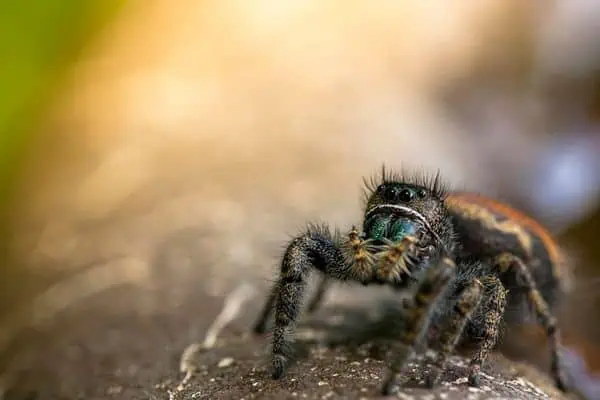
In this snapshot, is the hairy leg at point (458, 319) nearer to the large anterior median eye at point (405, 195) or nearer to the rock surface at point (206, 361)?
the rock surface at point (206, 361)

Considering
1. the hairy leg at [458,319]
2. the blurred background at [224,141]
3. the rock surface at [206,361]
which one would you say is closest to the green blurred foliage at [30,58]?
the blurred background at [224,141]

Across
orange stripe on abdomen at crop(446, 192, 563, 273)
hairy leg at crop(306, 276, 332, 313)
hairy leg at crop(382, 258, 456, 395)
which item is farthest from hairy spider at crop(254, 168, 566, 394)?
hairy leg at crop(306, 276, 332, 313)

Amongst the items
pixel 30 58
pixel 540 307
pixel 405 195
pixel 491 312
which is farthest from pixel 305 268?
pixel 30 58

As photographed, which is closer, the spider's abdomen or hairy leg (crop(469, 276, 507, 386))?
hairy leg (crop(469, 276, 507, 386))

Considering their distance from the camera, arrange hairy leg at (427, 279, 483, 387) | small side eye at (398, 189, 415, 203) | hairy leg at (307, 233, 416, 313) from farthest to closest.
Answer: small side eye at (398, 189, 415, 203), hairy leg at (307, 233, 416, 313), hairy leg at (427, 279, 483, 387)

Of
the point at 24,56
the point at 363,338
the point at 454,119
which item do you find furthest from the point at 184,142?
the point at 363,338

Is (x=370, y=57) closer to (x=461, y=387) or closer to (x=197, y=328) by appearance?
(x=197, y=328)

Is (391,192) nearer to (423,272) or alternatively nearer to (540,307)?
(423,272)

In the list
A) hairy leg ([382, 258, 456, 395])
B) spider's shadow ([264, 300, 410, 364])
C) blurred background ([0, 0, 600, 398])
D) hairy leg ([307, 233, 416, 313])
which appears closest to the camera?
hairy leg ([382, 258, 456, 395])

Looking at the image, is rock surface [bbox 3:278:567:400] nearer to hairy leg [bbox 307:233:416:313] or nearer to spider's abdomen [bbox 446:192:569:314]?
hairy leg [bbox 307:233:416:313]
